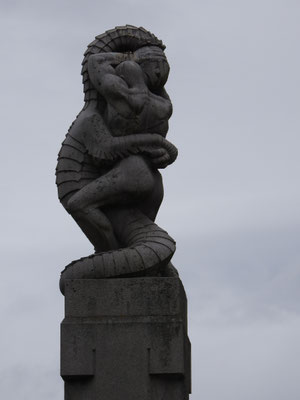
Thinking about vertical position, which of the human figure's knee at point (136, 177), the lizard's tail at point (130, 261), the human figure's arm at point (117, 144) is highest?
the human figure's arm at point (117, 144)

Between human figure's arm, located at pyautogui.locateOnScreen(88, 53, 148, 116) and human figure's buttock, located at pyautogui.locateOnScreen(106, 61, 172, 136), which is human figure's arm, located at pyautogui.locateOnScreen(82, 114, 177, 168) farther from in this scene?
human figure's arm, located at pyautogui.locateOnScreen(88, 53, 148, 116)

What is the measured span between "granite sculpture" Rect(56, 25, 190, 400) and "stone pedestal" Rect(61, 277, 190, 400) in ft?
0.04

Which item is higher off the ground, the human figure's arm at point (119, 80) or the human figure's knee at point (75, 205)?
the human figure's arm at point (119, 80)

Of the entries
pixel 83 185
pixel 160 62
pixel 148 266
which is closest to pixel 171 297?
pixel 148 266

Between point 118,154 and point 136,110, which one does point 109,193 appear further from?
point 136,110

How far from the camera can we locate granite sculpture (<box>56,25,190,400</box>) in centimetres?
1830

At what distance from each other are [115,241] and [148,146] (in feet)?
4.54

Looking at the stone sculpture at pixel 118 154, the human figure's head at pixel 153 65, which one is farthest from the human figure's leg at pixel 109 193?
the human figure's head at pixel 153 65

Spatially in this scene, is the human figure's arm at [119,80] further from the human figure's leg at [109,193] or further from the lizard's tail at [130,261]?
the lizard's tail at [130,261]

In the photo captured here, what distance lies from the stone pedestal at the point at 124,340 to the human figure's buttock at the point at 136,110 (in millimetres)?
2228

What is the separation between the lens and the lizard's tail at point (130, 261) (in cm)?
1856

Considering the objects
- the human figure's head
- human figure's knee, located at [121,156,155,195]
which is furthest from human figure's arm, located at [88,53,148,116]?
human figure's knee, located at [121,156,155,195]

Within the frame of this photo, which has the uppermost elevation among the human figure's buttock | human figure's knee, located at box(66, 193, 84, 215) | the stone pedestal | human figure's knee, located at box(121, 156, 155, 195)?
the human figure's buttock

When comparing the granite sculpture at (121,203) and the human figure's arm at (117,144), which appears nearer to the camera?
the granite sculpture at (121,203)
